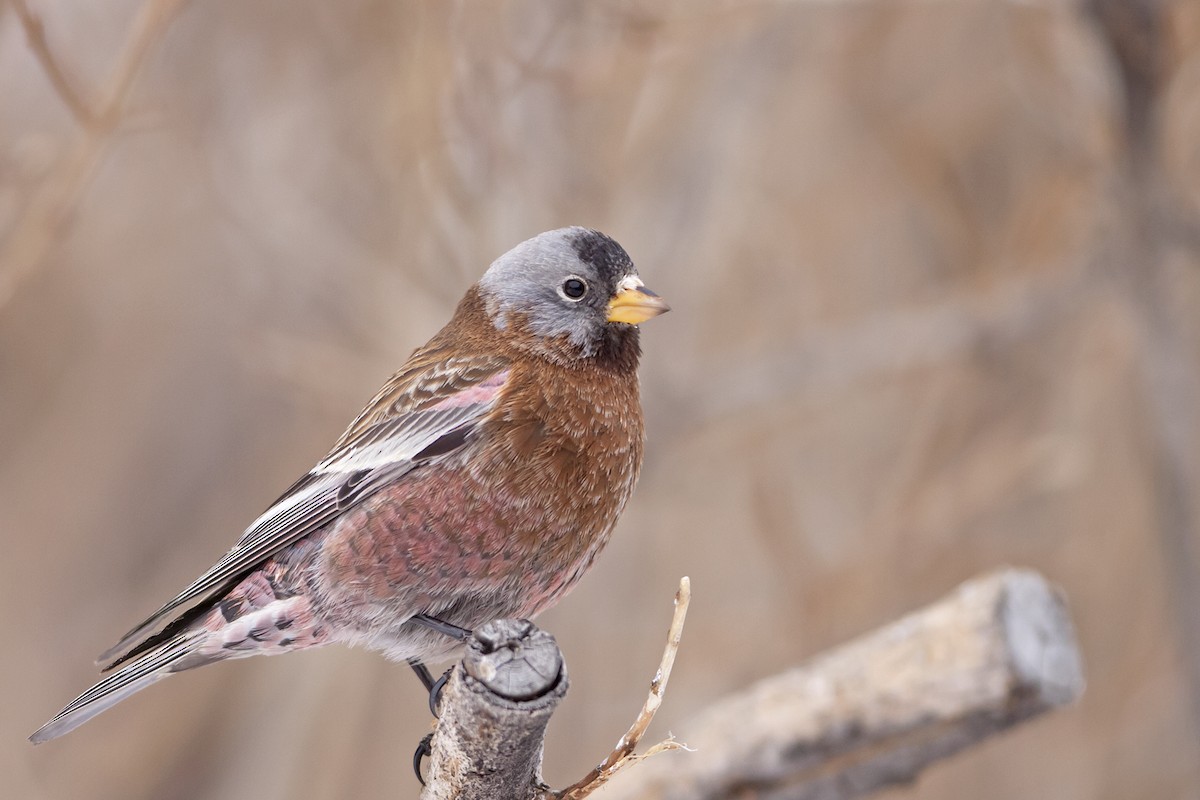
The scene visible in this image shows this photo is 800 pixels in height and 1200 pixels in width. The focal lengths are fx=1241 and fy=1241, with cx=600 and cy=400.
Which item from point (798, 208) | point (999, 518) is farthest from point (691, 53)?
point (999, 518)

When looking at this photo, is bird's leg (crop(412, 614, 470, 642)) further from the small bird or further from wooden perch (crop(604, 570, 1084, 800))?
wooden perch (crop(604, 570, 1084, 800))

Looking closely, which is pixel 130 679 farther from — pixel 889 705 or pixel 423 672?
pixel 889 705

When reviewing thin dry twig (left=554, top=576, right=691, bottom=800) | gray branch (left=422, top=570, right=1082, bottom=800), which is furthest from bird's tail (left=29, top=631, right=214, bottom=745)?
thin dry twig (left=554, top=576, right=691, bottom=800)

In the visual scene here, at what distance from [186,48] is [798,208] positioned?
10.7 feet

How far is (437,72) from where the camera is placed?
5023 millimetres

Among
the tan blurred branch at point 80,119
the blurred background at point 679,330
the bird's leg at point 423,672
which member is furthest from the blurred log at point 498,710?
the blurred background at point 679,330

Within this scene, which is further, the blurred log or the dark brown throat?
the dark brown throat

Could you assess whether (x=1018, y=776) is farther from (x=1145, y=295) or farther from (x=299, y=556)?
(x=299, y=556)

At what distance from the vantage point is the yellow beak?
11.4 feet

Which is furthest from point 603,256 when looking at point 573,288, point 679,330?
point 679,330

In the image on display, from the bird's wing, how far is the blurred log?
792 millimetres

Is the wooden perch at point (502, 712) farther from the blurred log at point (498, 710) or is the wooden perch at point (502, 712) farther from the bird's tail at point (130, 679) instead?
the bird's tail at point (130, 679)

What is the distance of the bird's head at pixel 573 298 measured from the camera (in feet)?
11.6

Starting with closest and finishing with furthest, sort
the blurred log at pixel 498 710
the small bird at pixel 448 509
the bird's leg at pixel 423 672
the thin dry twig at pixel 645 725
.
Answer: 1. the blurred log at pixel 498 710
2. the thin dry twig at pixel 645 725
3. the small bird at pixel 448 509
4. the bird's leg at pixel 423 672
